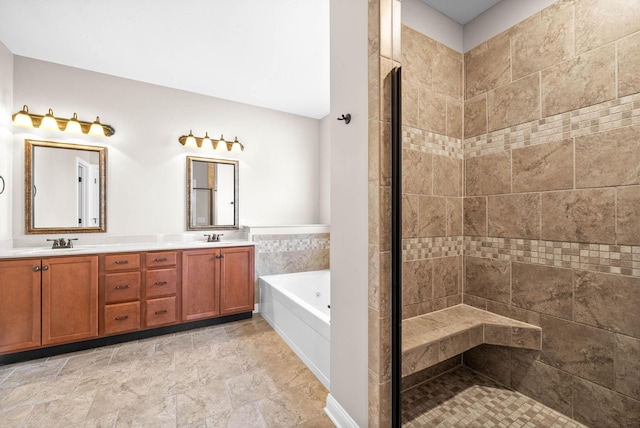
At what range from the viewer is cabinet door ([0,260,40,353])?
7.03ft

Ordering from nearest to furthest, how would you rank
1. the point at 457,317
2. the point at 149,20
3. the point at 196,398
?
the point at 457,317
the point at 196,398
the point at 149,20

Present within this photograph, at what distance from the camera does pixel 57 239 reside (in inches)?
105

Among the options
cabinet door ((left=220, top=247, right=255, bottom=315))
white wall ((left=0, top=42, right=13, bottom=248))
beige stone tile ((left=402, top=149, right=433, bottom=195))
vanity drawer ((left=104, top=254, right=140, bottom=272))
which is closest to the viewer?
beige stone tile ((left=402, top=149, right=433, bottom=195))

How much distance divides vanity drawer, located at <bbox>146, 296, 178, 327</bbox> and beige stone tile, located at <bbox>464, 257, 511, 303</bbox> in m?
2.68

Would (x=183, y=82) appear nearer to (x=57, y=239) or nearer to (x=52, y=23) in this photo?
(x=52, y=23)

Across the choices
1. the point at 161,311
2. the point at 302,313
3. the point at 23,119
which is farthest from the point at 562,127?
the point at 23,119

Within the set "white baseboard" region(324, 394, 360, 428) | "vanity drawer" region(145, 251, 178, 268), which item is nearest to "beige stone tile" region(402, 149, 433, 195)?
"white baseboard" region(324, 394, 360, 428)

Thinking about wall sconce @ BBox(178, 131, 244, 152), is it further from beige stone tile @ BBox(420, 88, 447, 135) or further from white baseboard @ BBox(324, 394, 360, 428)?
white baseboard @ BBox(324, 394, 360, 428)

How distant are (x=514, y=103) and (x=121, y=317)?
3496 mm

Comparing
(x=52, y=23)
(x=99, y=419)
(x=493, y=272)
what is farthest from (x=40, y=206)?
(x=493, y=272)

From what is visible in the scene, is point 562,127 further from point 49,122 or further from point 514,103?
point 49,122

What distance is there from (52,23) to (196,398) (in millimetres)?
3080

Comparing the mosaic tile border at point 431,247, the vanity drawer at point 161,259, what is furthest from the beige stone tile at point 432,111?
the vanity drawer at point 161,259

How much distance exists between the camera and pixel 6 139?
2449 millimetres
